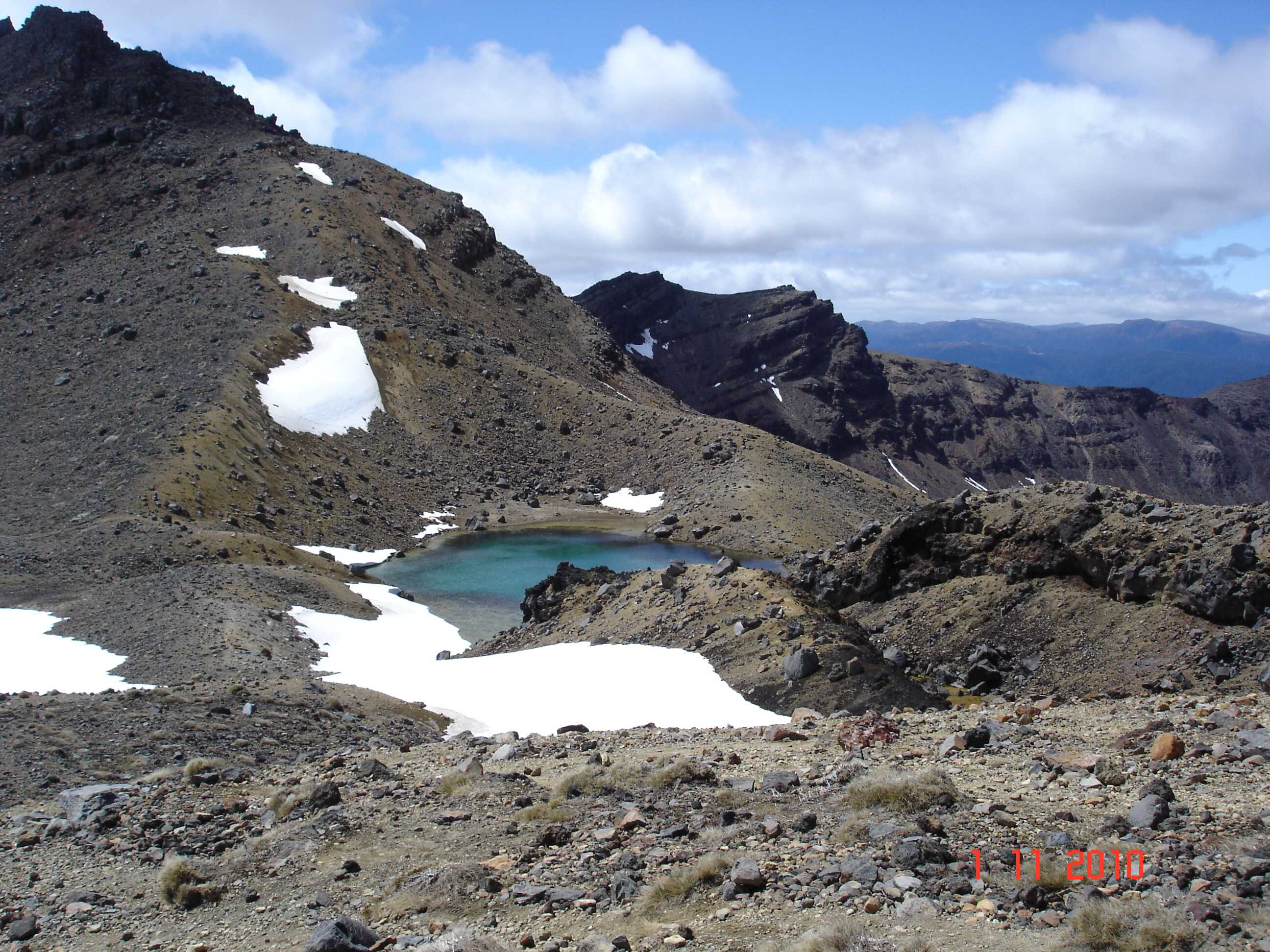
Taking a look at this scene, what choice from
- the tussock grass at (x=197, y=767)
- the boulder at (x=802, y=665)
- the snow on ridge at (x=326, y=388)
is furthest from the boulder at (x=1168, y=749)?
the snow on ridge at (x=326, y=388)

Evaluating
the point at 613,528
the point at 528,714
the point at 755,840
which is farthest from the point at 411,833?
the point at 613,528

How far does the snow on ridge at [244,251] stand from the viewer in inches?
3818

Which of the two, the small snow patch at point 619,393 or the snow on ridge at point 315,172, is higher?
the snow on ridge at point 315,172

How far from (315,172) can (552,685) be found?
100582 mm

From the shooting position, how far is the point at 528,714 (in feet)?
90.0

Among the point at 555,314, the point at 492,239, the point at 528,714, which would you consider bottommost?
the point at 528,714

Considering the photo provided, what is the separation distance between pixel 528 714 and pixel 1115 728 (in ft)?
52.5

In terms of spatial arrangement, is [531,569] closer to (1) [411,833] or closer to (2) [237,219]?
(1) [411,833]

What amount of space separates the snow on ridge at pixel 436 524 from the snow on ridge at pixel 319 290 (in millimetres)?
28361

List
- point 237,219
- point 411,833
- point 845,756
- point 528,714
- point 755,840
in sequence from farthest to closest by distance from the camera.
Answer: point 237,219
point 528,714
point 845,756
point 411,833
point 755,840

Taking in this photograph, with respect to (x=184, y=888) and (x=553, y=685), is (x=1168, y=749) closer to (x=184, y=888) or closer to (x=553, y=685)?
(x=184, y=888)

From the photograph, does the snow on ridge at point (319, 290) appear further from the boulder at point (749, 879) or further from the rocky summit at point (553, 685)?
the boulder at point (749, 879)

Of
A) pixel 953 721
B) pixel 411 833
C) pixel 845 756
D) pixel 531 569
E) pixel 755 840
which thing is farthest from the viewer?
pixel 531 569
